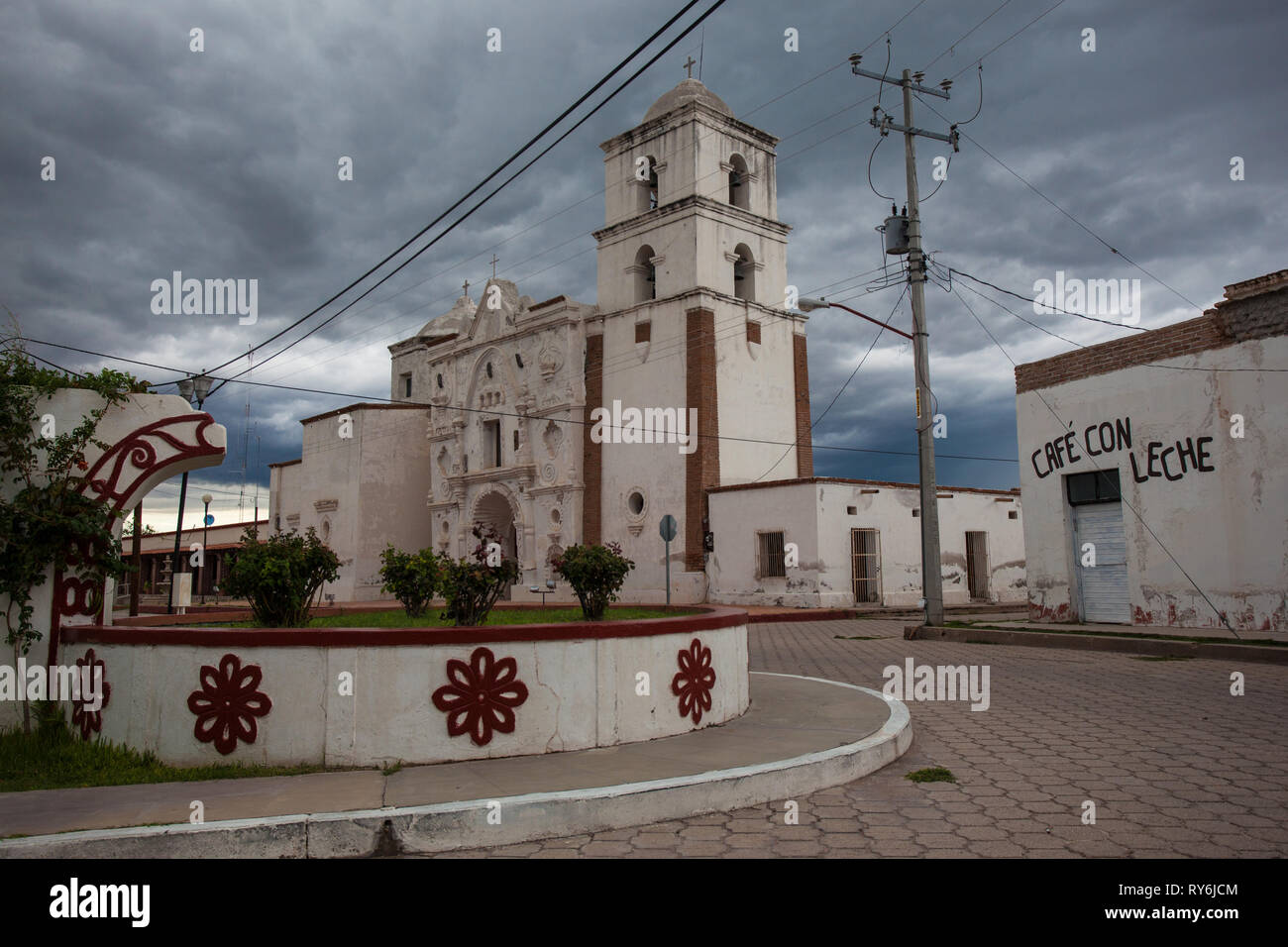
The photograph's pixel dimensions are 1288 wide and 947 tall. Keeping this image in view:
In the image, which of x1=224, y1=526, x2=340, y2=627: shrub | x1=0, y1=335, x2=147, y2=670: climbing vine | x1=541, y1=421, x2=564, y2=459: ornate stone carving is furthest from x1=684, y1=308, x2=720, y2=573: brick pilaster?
x1=0, y1=335, x2=147, y2=670: climbing vine

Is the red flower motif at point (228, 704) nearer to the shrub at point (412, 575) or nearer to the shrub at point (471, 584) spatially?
the shrub at point (471, 584)

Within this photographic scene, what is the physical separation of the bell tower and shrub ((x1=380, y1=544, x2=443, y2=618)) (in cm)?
1805

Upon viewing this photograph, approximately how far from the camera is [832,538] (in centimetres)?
2402

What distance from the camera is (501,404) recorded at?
31969 mm

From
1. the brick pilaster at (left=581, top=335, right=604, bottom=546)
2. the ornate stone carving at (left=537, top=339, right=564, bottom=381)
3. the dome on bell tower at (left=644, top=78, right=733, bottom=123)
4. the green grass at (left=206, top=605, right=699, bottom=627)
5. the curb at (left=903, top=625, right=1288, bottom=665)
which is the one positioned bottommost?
the curb at (left=903, top=625, right=1288, bottom=665)

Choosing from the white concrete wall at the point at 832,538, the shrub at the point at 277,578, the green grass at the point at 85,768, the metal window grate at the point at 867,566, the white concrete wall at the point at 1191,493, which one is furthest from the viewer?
the metal window grate at the point at 867,566

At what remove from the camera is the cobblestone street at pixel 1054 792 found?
4371mm

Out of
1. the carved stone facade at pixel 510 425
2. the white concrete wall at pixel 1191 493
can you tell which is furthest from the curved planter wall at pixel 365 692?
the carved stone facade at pixel 510 425

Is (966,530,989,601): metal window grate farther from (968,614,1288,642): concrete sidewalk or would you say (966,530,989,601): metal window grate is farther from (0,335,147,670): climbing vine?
(0,335,147,670): climbing vine

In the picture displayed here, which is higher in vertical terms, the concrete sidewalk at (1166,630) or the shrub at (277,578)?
the shrub at (277,578)

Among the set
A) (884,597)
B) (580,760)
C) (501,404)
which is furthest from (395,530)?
(580,760)

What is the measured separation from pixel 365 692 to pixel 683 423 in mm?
21328

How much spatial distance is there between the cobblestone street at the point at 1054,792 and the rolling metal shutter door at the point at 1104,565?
7.17 meters

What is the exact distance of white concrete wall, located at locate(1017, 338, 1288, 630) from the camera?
1358 centimetres
